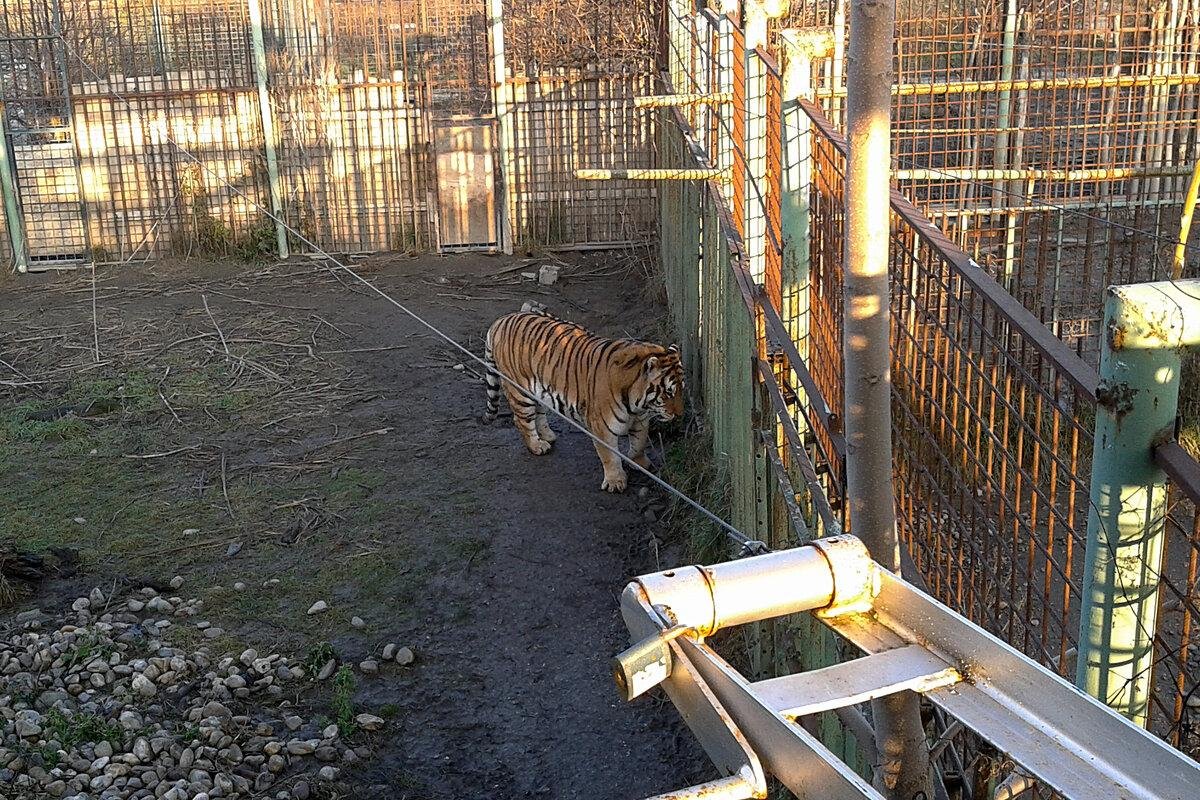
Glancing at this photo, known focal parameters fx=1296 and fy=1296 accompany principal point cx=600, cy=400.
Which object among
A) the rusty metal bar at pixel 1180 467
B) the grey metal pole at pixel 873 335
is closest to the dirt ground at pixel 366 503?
the grey metal pole at pixel 873 335

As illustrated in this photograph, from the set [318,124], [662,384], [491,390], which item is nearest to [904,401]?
[662,384]

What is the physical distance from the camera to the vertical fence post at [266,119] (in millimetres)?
11375

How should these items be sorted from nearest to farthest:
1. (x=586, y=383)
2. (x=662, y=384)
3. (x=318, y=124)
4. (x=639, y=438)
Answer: (x=662, y=384)
(x=639, y=438)
(x=586, y=383)
(x=318, y=124)

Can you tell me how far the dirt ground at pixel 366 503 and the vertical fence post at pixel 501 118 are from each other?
0.76 meters

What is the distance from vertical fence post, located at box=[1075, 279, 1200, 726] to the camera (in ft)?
4.87

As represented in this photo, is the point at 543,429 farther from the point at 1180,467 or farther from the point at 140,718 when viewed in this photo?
the point at 1180,467

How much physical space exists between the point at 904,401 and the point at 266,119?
9.68 metres

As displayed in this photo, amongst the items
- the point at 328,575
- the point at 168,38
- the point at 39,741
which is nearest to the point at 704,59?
the point at 328,575

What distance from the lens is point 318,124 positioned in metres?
11.7

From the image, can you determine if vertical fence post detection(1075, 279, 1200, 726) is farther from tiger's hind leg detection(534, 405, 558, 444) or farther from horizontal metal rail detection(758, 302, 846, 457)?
tiger's hind leg detection(534, 405, 558, 444)

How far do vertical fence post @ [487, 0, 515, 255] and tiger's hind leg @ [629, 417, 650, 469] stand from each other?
4916 millimetres

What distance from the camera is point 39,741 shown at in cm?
484

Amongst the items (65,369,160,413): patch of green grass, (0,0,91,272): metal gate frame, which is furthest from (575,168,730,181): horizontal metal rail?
(0,0,91,272): metal gate frame

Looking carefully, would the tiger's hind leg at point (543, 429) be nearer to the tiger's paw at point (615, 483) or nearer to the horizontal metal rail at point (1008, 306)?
the tiger's paw at point (615, 483)
